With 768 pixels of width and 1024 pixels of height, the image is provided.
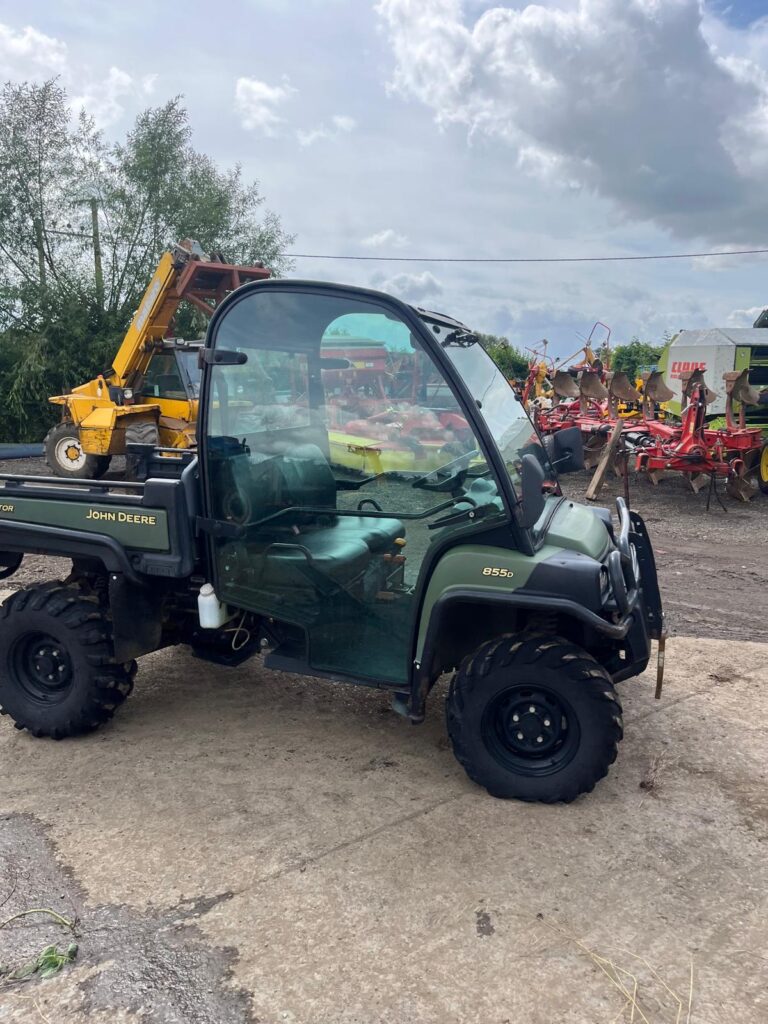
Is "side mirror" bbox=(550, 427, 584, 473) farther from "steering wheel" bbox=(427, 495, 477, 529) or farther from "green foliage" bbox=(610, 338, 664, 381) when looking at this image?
"green foliage" bbox=(610, 338, 664, 381)

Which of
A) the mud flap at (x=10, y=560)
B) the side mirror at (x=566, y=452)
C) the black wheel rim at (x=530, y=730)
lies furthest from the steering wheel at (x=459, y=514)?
the mud flap at (x=10, y=560)

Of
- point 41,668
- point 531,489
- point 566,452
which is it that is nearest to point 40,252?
point 41,668

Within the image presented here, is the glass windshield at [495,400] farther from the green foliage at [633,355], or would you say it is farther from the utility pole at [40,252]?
the green foliage at [633,355]

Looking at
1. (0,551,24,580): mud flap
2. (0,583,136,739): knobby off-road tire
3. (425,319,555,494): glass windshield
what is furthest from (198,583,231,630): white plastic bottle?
(425,319,555,494): glass windshield

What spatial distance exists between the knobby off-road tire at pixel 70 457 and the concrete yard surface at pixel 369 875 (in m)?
8.68

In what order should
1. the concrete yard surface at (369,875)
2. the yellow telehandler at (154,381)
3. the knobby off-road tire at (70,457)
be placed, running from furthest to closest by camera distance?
the knobby off-road tire at (70,457) < the yellow telehandler at (154,381) < the concrete yard surface at (369,875)

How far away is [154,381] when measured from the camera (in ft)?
38.4

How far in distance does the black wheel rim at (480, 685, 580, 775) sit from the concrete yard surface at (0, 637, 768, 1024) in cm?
17

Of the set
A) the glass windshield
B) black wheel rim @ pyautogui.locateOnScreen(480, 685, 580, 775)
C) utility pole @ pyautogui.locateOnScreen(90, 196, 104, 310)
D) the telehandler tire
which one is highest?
utility pole @ pyautogui.locateOnScreen(90, 196, 104, 310)

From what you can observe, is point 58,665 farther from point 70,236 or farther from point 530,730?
point 70,236

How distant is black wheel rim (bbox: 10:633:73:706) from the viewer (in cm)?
384

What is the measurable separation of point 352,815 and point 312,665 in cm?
64

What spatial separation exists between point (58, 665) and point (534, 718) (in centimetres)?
220

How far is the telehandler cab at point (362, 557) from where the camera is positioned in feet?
10.3
